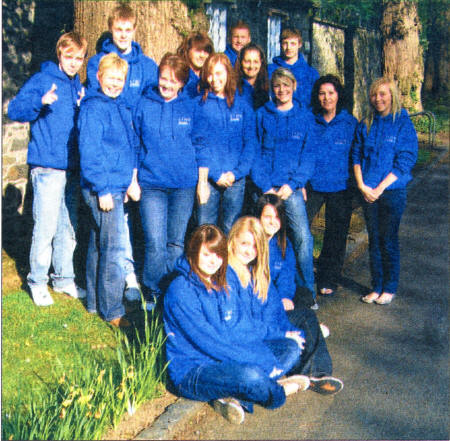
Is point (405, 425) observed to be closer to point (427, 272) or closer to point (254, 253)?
point (254, 253)

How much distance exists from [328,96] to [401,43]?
8923 millimetres

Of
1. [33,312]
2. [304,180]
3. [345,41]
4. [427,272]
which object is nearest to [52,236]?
[33,312]

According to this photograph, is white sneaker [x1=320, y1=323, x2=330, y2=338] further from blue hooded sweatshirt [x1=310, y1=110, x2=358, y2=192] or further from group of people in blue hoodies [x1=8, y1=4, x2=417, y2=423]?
blue hooded sweatshirt [x1=310, y1=110, x2=358, y2=192]

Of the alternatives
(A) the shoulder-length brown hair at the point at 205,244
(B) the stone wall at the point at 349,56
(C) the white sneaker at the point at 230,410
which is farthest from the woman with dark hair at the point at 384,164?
(B) the stone wall at the point at 349,56

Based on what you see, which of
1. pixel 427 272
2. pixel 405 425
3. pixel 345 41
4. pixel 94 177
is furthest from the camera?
pixel 345 41

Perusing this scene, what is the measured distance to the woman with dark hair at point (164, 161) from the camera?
16.4 ft

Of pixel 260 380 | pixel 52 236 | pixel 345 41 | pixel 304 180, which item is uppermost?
pixel 345 41

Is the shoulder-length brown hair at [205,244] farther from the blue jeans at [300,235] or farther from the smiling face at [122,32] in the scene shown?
the smiling face at [122,32]

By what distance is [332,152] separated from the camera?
5.64 metres

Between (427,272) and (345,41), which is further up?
(345,41)

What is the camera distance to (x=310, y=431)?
3.92 m

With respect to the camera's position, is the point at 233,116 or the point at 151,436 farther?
A: the point at 233,116

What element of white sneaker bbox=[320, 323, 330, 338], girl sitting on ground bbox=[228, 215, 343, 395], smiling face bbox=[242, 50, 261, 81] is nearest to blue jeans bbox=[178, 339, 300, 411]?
girl sitting on ground bbox=[228, 215, 343, 395]

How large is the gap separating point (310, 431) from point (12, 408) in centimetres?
174
